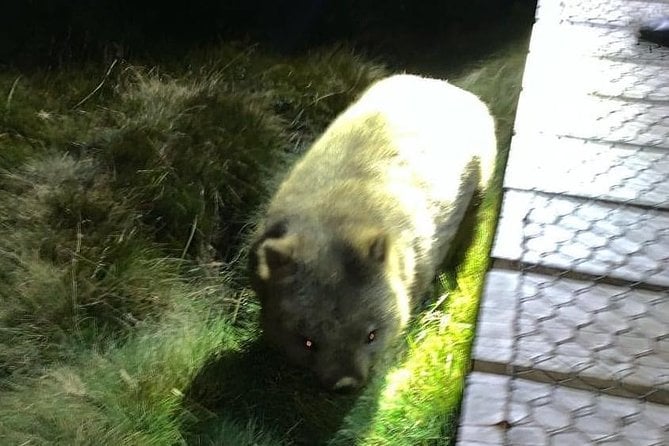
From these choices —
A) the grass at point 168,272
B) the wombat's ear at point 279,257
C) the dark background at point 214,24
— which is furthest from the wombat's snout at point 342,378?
the dark background at point 214,24

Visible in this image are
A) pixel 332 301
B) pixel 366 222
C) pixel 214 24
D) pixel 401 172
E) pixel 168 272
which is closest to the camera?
pixel 332 301

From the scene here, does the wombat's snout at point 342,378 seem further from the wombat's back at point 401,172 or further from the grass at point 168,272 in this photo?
the wombat's back at point 401,172

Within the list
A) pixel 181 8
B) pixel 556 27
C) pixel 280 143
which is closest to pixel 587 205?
pixel 556 27

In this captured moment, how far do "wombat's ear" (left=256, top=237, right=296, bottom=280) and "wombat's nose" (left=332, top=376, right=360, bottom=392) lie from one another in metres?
0.46

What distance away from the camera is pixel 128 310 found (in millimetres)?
3773

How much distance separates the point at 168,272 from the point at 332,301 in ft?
3.82

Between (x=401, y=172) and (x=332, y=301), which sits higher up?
(x=401, y=172)

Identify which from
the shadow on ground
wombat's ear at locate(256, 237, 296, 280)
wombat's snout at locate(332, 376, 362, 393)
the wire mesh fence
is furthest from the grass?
the wire mesh fence

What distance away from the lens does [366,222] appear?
3.48 metres

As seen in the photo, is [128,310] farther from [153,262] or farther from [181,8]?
[181,8]

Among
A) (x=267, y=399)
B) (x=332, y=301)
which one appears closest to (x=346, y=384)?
(x=332, y=301)

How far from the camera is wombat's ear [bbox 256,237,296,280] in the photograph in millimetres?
3199

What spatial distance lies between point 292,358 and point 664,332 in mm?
1728

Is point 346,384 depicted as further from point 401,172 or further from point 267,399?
point 401,172
